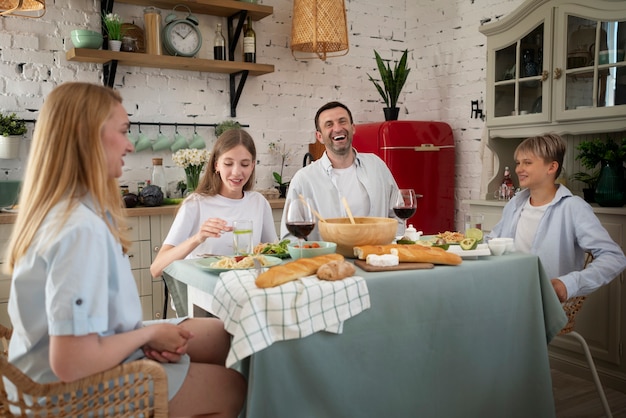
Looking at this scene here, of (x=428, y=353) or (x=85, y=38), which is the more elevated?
(x=85, y=38)

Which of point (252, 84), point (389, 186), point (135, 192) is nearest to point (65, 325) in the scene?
point (389, 186)

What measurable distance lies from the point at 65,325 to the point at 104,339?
0.40 ft

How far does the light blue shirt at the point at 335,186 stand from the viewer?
3188mm

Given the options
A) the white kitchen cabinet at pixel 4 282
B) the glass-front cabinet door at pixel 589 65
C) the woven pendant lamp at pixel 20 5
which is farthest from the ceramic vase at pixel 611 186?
the white kitchen cabinet at pixel 4 282

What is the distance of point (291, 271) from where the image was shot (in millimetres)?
1674

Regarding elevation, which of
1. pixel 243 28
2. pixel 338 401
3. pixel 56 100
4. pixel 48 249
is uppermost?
pixel 243 28

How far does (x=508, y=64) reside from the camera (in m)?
4.04

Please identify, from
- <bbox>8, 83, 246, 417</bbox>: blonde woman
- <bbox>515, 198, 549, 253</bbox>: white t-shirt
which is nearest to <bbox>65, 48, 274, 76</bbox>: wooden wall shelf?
<bbox>515, 198, 549, 253</bbox>: white t-shirt

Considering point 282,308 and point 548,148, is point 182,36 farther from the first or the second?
point 282,308

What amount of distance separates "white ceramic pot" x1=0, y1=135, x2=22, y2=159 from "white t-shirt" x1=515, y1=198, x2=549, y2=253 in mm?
3153

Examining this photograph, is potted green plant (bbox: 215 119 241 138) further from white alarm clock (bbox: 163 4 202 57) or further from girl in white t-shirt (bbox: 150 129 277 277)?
girl in white t-shirt (bbox: 150 129 277 277)

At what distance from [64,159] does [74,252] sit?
0.23 m

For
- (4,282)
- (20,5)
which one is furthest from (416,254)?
(4,282)

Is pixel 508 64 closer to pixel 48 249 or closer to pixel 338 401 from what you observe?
pixel 338 401
